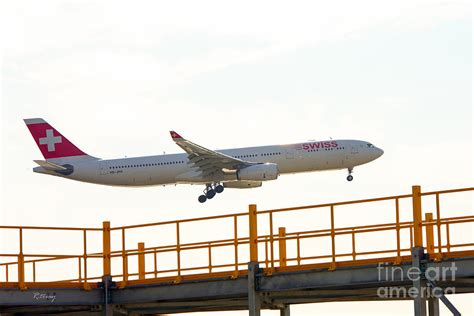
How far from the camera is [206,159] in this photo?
69938 mm

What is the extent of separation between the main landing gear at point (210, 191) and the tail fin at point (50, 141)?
11314 millimetres

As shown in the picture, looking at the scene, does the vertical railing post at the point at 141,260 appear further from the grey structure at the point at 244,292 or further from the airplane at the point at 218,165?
the airplane at the point at 218,165

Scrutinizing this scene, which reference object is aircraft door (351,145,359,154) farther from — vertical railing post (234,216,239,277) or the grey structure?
vertical railing post (234,216,239,277)

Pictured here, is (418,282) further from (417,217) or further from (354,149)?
(354,149)

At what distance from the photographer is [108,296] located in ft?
91.7

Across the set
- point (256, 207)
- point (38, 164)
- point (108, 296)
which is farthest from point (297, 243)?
point (38, 164)

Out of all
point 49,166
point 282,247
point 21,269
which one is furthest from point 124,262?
point 49,166

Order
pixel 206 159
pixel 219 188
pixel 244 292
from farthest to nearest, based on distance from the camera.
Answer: pixel 219 188 < pixel 206 159 < pixel 244 292

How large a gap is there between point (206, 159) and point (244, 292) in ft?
146

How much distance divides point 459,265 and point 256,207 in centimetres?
496

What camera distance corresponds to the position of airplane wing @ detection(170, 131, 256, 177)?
224 ft

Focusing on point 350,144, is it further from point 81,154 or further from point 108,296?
point 108,296

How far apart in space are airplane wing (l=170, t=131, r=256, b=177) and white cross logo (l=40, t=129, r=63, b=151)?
15.4 meters

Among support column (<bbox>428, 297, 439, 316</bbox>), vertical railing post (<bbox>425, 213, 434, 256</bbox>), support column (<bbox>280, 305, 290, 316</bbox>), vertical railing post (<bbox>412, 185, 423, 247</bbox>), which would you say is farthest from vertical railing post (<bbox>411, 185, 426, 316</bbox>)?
support column (<bbox>280, 305, 290, 316</bbox>)
